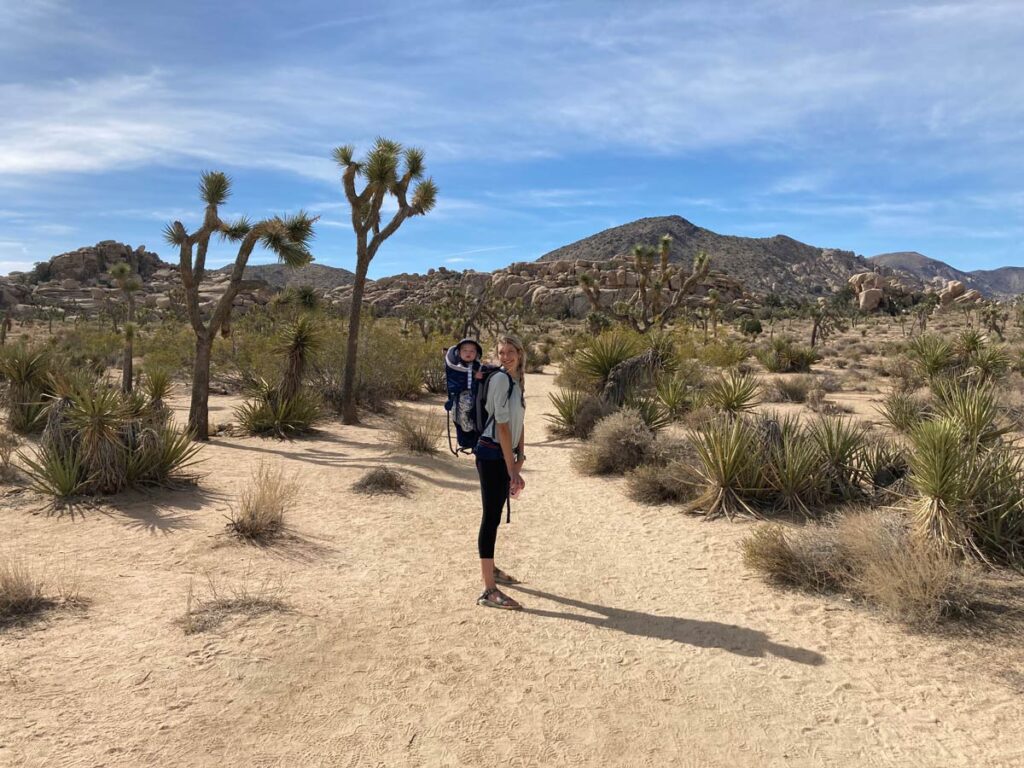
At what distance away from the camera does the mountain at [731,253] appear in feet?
325

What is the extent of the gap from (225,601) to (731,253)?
111m

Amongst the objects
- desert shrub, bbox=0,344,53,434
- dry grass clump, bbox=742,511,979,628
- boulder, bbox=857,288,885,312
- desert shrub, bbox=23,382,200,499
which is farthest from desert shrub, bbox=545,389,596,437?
boulder, bbox=857,288,885,312

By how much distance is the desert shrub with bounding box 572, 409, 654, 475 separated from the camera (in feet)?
31.2

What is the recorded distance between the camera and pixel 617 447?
9.59 metres

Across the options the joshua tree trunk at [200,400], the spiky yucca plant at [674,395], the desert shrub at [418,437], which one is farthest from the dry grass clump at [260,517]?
→ the spiky yucca plant at [674,395]

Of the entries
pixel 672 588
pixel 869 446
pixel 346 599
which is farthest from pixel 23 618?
pixel 869 446

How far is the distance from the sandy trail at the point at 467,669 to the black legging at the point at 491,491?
22.4 inches

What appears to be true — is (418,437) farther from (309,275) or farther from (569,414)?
(309,275)

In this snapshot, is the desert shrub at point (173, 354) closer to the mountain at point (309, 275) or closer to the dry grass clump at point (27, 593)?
the dry grass clump at point (27, 593)

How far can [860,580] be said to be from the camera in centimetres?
491

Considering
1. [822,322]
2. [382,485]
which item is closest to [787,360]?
[382,485]

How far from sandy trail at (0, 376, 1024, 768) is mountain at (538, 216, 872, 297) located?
90481 mm

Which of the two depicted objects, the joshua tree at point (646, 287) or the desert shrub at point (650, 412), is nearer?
the desert shrub at point (650, 412)

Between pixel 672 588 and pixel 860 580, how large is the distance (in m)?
1.39
